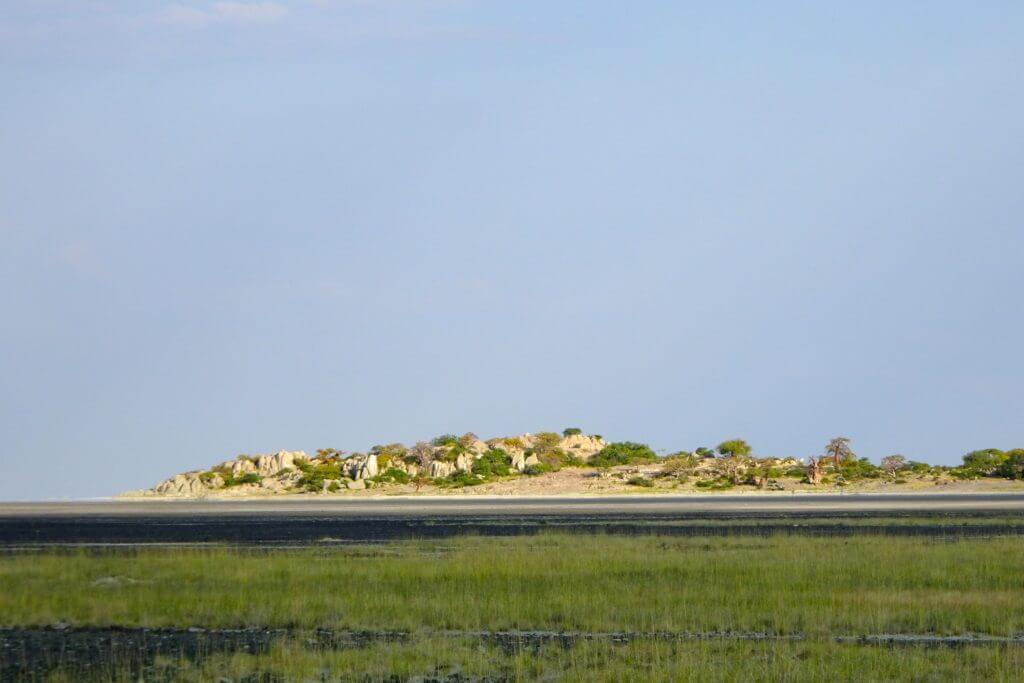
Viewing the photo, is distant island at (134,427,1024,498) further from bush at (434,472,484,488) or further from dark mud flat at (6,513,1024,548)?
dark mud flat at (6,513,1024,548)

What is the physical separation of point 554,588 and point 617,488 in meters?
100

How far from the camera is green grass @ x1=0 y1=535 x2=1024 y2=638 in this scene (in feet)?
83.0

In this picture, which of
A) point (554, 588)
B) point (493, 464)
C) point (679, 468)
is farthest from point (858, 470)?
point (554, 588)

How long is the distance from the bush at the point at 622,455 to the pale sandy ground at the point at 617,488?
6.60 metres

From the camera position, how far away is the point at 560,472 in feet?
464

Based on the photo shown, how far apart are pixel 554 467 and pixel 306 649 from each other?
123 m

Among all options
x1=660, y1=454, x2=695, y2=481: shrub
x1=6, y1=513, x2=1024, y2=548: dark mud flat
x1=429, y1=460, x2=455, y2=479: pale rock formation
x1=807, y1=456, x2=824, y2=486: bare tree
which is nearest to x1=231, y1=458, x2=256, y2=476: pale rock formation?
x1=429, y1=460, x2=455, y2=479: pale rock formation

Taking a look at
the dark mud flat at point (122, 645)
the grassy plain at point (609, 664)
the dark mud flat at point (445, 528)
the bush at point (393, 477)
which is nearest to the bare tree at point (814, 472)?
the bush at point (393, 477)

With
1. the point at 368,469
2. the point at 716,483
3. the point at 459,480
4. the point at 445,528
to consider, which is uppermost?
the point at 368,469

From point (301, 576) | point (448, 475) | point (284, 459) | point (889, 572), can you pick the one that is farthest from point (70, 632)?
point (284, 459)

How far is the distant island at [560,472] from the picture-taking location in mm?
130375

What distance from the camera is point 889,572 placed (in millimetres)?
33094

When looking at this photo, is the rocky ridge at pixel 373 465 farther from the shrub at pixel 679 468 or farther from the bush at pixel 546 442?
the shrub at pixel 679 468

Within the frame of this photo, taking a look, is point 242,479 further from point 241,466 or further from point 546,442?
point 546,442
